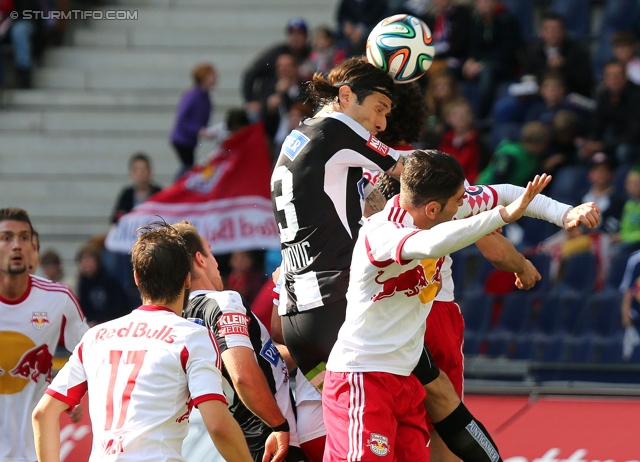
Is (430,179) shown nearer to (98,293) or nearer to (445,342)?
(445,342)

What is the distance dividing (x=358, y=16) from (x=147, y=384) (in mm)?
10221

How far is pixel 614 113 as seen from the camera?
11688 millimetres

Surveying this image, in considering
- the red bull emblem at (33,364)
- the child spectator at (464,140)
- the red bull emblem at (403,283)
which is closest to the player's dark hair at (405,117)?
the red bull emblem at (403,283)

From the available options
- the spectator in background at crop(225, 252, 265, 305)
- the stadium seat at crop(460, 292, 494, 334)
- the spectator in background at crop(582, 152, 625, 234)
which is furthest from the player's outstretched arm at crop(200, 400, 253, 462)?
the spectator in background at crop(225, 252, 265, 305)

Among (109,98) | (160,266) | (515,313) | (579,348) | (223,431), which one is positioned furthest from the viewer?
Result: (109,98)

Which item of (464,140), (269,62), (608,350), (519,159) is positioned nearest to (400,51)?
(608,350)

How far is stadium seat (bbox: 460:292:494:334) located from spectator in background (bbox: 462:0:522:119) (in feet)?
8.90

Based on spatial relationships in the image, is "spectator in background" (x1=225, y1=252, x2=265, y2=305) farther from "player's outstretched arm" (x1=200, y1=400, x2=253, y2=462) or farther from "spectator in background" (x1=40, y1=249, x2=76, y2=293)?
"player's outstretched arm" (x1=200, y1=400, x2=253, y2=462)

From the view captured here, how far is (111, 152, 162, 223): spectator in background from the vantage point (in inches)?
527

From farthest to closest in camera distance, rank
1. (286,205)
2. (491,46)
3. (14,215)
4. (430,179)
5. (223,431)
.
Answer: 1. (491,46)
2. (14,215)
3. (286,205)
4. (430,179)
5. (223,431)

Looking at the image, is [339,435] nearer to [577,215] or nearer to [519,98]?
[577,215]

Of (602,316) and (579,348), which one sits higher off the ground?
(602,316)

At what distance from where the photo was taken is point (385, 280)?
516 cm

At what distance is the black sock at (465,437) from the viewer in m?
5.73
